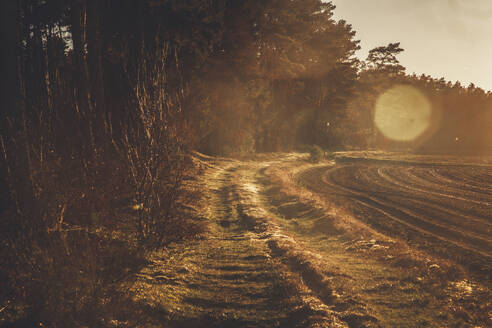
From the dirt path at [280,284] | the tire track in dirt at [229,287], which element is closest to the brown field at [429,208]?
the dirt path at [280,284]

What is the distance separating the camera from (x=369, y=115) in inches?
2421

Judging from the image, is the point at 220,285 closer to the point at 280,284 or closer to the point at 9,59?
the point at 280,284

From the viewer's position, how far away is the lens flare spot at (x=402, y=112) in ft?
197

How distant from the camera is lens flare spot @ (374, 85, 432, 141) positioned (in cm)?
6003

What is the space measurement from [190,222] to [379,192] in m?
10.0

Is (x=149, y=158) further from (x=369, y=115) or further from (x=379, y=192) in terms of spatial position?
(x=369, y=115)

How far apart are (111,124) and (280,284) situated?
15.0 ft

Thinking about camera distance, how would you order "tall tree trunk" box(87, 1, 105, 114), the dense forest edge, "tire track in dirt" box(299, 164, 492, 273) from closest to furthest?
1. the dense forest edge
2. "tire track in dirt" box(299, 164, 492, 273)
3. "tall tree trunk" box(87, 1, 105, 114)

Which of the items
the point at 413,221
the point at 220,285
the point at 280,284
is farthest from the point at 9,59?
the point at 413,221

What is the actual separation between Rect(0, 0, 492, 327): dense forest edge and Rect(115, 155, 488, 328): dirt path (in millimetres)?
586

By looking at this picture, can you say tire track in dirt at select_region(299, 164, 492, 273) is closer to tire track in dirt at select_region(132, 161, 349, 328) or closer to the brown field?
the brown field

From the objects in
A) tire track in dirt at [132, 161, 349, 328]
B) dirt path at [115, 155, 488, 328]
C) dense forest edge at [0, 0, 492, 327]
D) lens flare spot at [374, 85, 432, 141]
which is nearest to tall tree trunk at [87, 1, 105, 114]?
dense forest edge at [0, 0, 492, 327]

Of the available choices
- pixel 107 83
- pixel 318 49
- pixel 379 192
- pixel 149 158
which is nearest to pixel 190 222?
pixel 149 158

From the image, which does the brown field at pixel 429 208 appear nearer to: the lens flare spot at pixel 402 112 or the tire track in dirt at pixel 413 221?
the tire track in dirt at pixel 413 221
